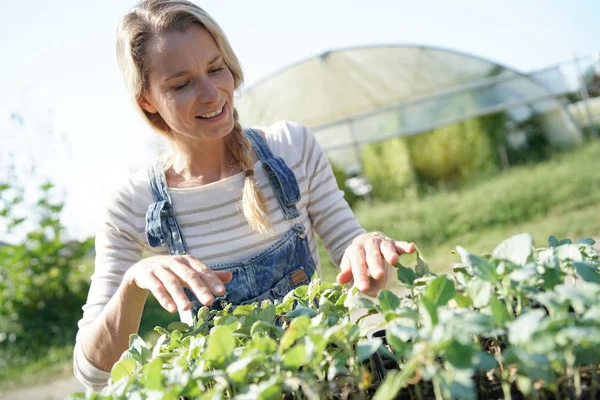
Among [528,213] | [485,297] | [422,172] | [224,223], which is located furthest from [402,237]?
[485,297]

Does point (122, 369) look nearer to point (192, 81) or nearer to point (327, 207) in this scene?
point (192, 81)

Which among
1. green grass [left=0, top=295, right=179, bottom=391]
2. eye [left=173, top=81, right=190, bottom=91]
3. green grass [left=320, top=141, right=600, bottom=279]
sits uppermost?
eye [left=173, top=81, right=190, bottom=91]

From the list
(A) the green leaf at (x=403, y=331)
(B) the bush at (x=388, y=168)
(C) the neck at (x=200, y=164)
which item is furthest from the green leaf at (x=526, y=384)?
(B) the bush at (x=388, y=168)

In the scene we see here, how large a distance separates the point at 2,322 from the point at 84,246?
1105 mm

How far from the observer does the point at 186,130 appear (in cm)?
172

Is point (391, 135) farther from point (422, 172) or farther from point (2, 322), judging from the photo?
point (2, 322)

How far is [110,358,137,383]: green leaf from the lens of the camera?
791 millimetres

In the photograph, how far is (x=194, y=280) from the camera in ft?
3.20

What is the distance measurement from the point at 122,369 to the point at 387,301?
1.21 feet

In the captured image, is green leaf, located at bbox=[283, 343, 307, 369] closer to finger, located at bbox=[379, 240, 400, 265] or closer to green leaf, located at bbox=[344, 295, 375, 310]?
green leaf, located at bbox=[344, 295, 375, 310]

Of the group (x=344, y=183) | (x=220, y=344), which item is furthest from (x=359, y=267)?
(x=344, y=183)

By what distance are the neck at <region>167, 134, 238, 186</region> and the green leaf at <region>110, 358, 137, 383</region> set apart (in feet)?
3.61

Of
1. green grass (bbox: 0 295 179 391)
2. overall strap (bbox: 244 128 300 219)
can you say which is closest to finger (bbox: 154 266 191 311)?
overall strap (bbox: 244 128 300 219)

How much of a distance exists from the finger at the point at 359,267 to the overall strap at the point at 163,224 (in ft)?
2.83
